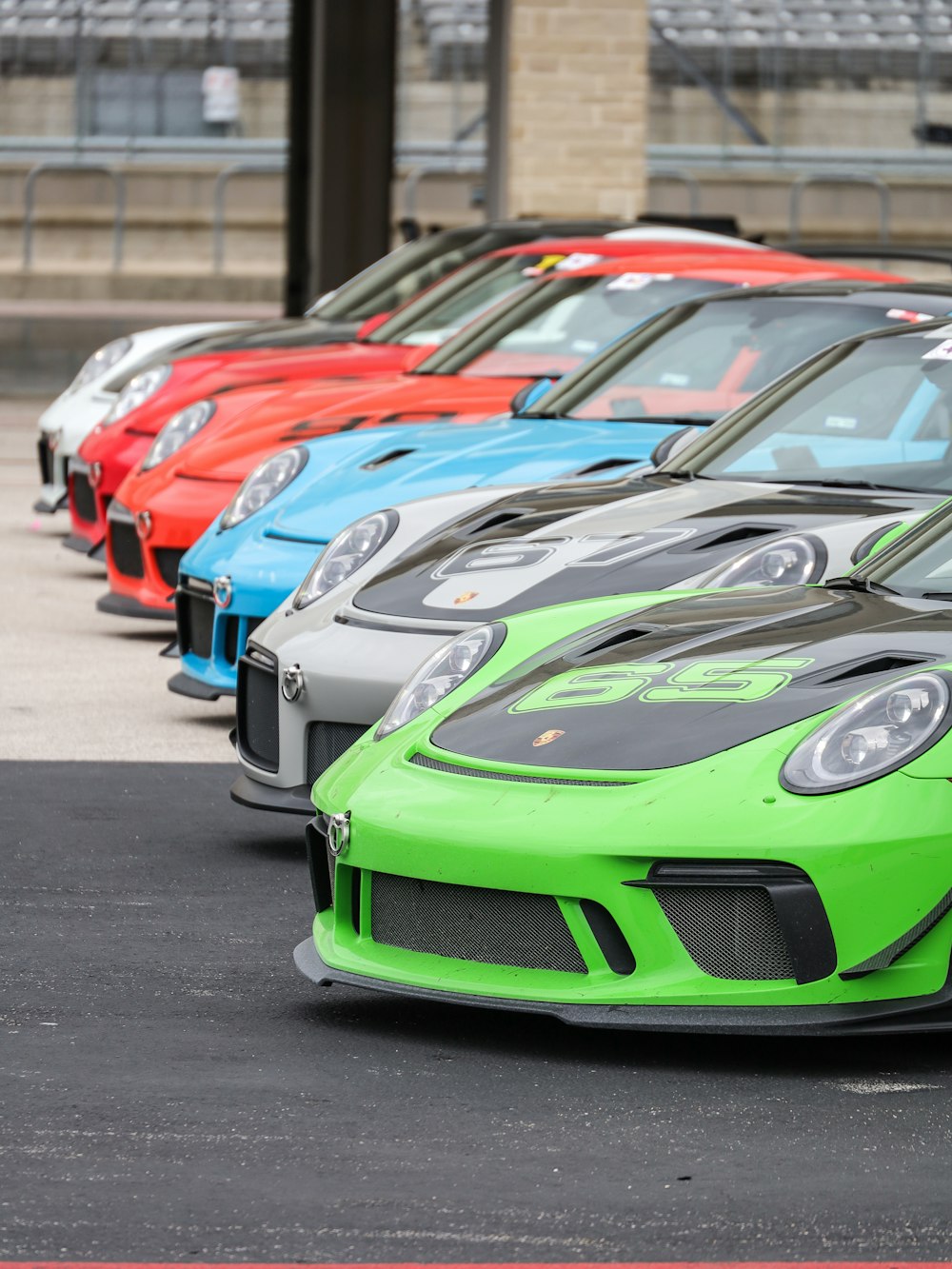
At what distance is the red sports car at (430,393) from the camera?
8680 mm

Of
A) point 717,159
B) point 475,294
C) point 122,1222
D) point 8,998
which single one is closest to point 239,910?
point 8,998

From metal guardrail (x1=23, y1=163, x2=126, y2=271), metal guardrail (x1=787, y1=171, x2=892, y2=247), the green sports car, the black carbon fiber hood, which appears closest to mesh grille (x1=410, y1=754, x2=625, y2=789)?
the green sports car

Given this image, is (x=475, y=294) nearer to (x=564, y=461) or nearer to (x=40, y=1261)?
(x=564, y=461)

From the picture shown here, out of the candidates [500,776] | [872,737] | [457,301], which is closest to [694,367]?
[457,301]

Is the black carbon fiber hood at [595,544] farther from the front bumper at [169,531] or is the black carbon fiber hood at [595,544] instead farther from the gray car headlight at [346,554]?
the front bumper at [169,531]

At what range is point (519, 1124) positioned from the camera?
3.86 metres

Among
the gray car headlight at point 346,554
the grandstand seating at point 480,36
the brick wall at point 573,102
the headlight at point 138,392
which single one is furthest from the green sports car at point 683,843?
the grandstand seating at point 480,36

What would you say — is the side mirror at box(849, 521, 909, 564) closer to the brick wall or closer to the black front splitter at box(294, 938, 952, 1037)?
the black front splitter at box(294, 938, 952, 1037)

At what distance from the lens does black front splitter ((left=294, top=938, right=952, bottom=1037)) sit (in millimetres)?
4012

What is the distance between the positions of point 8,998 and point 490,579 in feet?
5.51

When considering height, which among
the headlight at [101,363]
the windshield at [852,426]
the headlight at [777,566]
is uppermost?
the windshield at [852,426]

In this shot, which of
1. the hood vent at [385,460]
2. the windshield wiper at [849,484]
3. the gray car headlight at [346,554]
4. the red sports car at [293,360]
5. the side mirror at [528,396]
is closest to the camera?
the windshield wiper at [849,484]

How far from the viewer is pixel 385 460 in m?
7.62

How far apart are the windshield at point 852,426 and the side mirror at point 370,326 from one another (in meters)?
4.83
